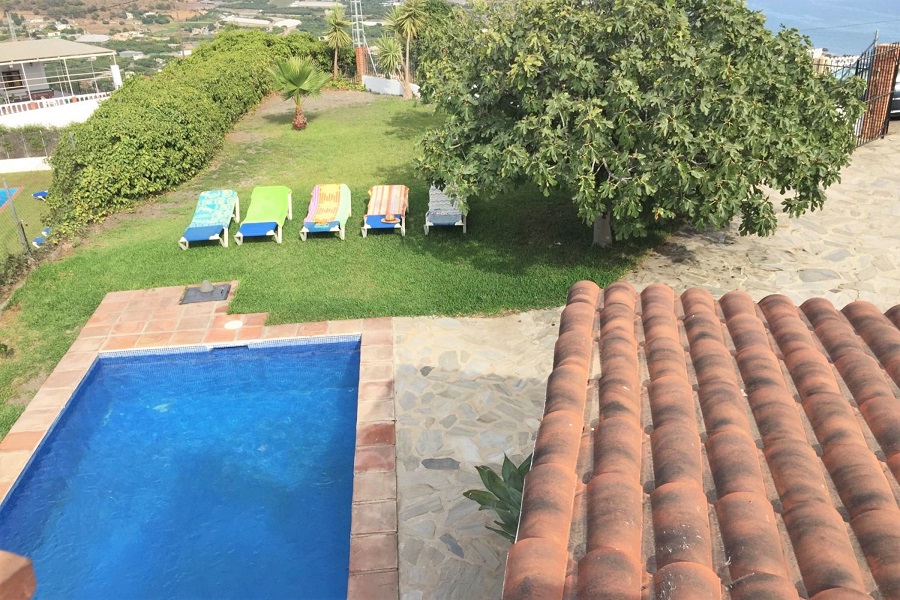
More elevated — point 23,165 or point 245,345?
point 245,345

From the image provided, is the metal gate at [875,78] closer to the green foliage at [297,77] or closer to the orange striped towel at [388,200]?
the orange striped towel at [388,200]

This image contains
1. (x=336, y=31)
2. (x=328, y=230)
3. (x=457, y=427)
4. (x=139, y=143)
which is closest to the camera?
(x=457, y=427)

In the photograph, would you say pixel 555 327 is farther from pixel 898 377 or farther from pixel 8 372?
pixel 8 372

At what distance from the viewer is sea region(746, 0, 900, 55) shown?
9149 centimetres

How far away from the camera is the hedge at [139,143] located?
579 inches

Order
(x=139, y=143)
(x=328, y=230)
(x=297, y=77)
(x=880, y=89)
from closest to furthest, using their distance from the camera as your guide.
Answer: (x=328, y=230)
(x=139, y=143)
(x=880, y=89)
(x=297, y=77)

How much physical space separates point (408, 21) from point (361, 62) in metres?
4.03

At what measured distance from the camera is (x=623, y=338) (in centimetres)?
476

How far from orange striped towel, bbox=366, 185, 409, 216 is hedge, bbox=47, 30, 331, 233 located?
5.37 m

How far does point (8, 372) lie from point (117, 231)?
5.28 meters

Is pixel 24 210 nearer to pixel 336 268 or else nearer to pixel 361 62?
pixel 336 268

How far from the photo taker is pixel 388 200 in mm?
14047

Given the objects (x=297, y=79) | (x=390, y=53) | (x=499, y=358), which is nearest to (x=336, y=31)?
(x=390, y=53)

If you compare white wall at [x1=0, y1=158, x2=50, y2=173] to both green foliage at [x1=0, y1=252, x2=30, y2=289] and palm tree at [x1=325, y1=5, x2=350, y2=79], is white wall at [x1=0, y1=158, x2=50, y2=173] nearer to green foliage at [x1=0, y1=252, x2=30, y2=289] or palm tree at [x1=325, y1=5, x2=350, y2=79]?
palm tree at [x1=325, y1=5, x2=350, y2=79]
